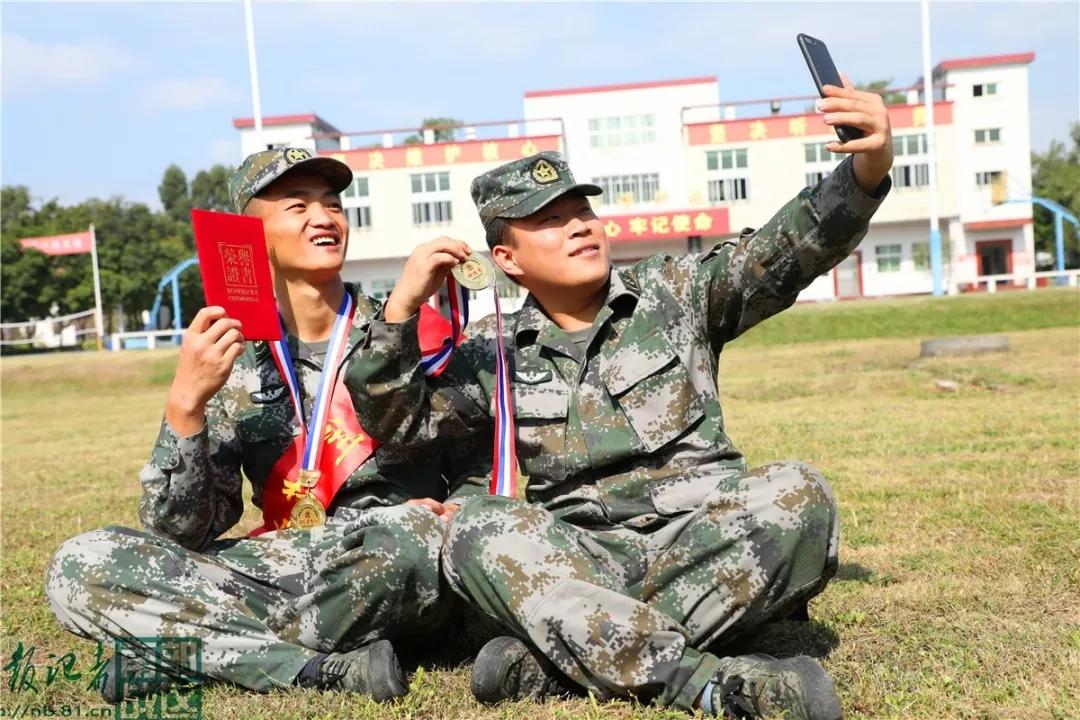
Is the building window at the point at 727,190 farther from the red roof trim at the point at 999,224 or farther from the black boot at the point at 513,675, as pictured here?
the black boot at the point at 513,675

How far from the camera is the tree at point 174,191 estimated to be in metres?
85.6

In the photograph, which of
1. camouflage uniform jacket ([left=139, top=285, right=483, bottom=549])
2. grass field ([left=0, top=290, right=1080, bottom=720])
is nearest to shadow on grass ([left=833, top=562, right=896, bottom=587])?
grass field ([left=0, top=290, right=1080, bottom=720])

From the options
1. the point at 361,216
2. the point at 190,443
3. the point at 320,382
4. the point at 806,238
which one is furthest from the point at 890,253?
the point at 190,443

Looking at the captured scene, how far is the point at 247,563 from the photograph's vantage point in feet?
11.5

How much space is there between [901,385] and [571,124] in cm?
3997

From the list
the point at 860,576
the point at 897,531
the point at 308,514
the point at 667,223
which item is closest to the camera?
the point at 308,514

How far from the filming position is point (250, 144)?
50250mm

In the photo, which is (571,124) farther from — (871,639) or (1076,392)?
(871,639)

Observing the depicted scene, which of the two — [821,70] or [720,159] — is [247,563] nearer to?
[821,70]

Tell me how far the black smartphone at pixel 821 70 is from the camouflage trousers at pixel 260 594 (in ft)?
5.37

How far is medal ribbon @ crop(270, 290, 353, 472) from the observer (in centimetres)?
364

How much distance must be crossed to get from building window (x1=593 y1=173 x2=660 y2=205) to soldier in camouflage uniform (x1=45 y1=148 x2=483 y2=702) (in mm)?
47028

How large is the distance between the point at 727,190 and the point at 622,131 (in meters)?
5.59

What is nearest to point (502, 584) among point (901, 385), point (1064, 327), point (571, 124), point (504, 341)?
point (504, 341)
